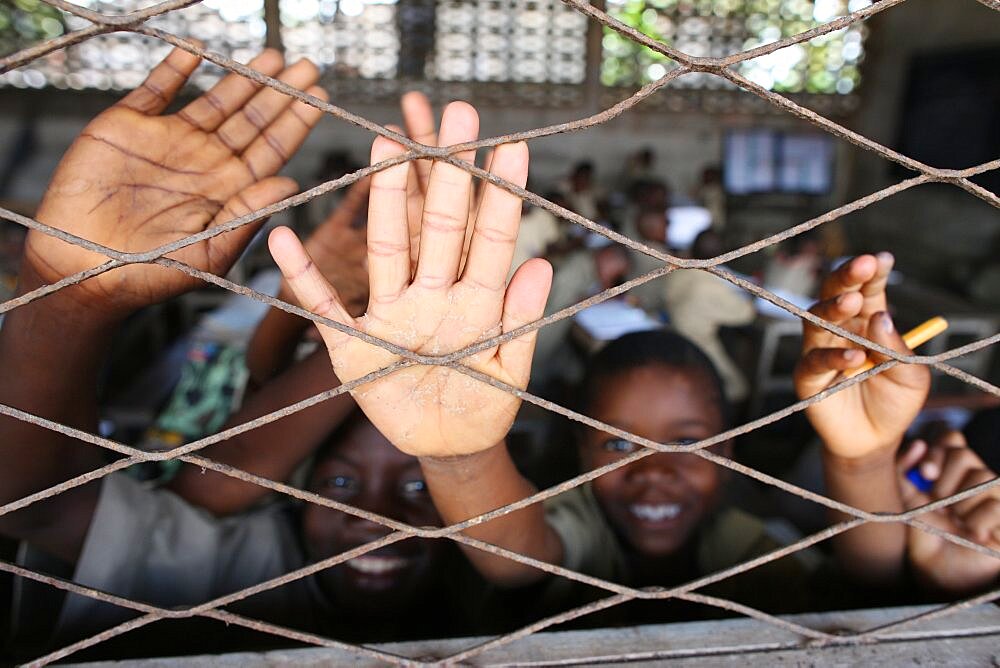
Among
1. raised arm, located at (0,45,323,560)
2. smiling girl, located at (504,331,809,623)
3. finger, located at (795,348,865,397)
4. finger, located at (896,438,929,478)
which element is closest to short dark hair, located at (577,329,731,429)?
smiling girl, located at (504,331,809,623)

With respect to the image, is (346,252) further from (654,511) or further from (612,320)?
(612,320)

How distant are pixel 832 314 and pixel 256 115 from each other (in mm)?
576

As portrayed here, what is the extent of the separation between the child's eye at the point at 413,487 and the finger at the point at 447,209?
47 cm

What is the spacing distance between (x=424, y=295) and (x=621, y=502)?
0.61m

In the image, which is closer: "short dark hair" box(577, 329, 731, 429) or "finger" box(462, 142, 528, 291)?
"finger" box(462, 142, 528, 291)

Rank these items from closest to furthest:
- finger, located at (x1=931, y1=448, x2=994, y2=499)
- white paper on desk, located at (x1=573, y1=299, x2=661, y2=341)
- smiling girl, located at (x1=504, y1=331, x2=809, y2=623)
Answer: finger, located at (x1=931, y1=448, x2=994, y2=499)
smiling girl, located at (x1=504, y1=331, x2=809, y2=623)
white paper on desk, located at (x1=573, y1=299, x2=661, y2=341)

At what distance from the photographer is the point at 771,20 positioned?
16.6 feet

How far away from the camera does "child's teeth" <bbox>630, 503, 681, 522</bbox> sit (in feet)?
3.20

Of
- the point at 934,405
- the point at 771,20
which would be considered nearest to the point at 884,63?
the point at 771,20

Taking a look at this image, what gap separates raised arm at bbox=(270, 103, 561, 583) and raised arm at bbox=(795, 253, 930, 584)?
32 centimetres

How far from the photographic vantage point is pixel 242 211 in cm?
60

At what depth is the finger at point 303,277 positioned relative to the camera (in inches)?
18.5

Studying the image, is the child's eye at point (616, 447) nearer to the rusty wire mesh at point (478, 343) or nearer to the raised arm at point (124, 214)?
the rusty wire mesh at point (478, 343)

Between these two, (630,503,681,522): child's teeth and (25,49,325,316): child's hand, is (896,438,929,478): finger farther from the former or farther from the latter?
(25,49,325,316): child's hand
